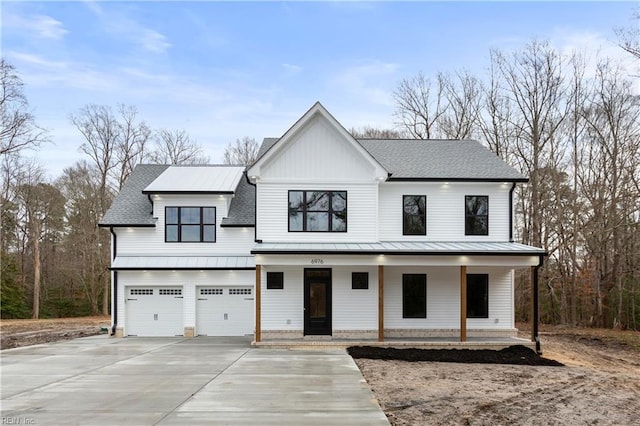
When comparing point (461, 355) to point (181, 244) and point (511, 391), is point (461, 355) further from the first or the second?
point (181, 244)

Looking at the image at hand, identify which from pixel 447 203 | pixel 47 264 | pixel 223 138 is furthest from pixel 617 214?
pixel 47 264

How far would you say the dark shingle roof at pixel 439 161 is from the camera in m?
18.3

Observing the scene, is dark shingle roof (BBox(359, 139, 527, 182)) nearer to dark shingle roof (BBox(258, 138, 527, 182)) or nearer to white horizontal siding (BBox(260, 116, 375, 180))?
dark shingle roof (BBox(258, 138, 527, 182))

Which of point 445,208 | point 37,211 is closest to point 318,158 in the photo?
point 445,208

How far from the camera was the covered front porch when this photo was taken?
15.9 metres

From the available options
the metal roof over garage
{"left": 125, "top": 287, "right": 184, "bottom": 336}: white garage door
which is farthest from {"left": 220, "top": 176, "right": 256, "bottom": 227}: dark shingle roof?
{"left": 125, "top": 287, "right": 184, "bottom": 336}: white garage door

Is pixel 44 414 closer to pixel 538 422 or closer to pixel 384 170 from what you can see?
pixel 538 422

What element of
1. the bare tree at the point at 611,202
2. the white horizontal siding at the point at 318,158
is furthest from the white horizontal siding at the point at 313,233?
the bare tree at the point at 611,202

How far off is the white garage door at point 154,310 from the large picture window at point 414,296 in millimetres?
9143

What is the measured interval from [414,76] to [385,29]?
13.4 meters

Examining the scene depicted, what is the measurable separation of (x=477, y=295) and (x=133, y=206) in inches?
576

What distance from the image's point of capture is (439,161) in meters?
19.7

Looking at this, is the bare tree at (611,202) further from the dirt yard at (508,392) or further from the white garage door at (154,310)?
the white garage door at (154,310)

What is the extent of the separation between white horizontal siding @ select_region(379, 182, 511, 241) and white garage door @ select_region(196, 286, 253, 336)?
655 cm
